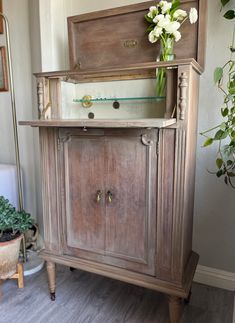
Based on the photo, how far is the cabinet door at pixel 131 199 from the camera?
141 centimetres

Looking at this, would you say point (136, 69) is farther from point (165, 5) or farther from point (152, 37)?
point (165, 5)

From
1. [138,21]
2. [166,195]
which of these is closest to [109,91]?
[138,21]

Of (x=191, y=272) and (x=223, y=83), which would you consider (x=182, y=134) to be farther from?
(x=191, y=272)

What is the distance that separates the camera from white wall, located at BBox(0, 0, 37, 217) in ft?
7.12

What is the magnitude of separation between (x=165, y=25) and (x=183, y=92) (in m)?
0.41

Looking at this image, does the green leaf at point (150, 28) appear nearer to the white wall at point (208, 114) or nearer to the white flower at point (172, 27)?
the white flower at point (172, 27)

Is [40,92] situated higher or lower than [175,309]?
higher

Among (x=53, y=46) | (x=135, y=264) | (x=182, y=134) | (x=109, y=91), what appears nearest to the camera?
(x=182, y=134)

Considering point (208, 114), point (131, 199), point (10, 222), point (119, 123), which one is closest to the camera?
point (119, 123)

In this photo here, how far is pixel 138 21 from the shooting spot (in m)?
1.63

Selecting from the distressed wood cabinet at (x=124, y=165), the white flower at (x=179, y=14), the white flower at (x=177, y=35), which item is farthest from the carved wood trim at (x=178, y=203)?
the white flower at (x=179, y=14)

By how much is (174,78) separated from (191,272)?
1046 millimetres

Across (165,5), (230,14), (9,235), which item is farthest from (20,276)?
(230,14)

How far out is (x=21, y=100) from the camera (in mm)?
2289
